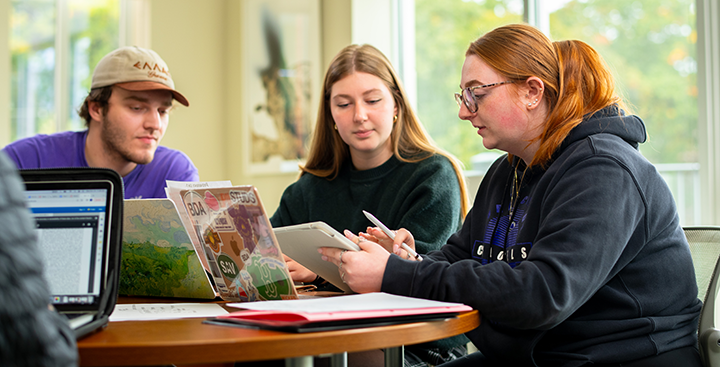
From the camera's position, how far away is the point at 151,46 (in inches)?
178

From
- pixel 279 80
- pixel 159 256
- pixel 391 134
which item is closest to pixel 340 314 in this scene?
pixel 159 256

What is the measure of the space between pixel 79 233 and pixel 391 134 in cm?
129

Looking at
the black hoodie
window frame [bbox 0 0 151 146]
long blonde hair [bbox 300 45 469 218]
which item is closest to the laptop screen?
the black hoodie

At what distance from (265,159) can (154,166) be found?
2.00 meters

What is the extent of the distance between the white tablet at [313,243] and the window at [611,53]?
7.13ft

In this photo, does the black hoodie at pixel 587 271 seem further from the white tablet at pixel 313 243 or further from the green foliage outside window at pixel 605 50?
the green foliage outside window at pixel 605 50

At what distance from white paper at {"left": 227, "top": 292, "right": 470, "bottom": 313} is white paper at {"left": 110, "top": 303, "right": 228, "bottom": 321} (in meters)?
0.11

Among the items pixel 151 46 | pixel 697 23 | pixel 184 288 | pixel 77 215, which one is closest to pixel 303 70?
pixel 151 46

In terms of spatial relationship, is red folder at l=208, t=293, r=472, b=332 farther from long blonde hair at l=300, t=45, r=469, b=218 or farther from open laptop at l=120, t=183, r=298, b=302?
long blonde hair at l=300, t=45, r=469, b=218

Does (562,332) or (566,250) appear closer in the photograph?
(566,250)

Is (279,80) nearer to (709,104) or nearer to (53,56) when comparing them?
(53,56)

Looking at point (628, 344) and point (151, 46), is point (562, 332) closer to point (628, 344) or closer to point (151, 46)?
point (628, 344)

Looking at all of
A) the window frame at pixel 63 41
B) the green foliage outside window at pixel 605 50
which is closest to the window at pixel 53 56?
the window frame at pixel 63 41

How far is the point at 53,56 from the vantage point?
5305 millimetres
